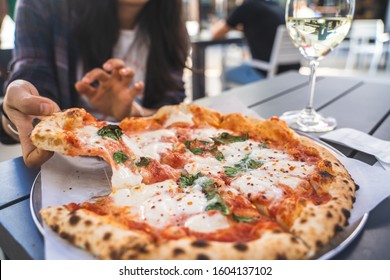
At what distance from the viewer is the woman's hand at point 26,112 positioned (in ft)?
2.66

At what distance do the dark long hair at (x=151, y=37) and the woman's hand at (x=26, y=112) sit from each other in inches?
31.3

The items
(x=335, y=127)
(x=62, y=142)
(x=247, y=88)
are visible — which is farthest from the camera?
(x=247, y=88)

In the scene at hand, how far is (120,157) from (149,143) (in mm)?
156

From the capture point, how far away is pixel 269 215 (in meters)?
0.68

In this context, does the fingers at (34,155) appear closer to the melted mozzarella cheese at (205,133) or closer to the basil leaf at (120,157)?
the basil leaf at (120,157)

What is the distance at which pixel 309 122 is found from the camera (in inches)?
47.7

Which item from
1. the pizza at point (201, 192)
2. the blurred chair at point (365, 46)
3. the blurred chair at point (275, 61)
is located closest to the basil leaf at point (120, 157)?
the pizza at point (201, 192)

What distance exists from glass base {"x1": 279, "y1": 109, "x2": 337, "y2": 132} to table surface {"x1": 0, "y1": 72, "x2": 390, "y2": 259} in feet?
0.21

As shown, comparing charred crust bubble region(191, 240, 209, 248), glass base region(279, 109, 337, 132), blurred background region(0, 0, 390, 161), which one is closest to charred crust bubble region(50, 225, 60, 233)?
charred crust bubble region(191, 240, 209, 248)

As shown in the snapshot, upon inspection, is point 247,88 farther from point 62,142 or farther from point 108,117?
point 62,142

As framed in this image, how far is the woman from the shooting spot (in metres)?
1.35

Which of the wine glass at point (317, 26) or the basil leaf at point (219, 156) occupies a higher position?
the wine glass at point (317, 26)

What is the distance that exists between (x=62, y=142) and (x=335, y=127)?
92 cm
